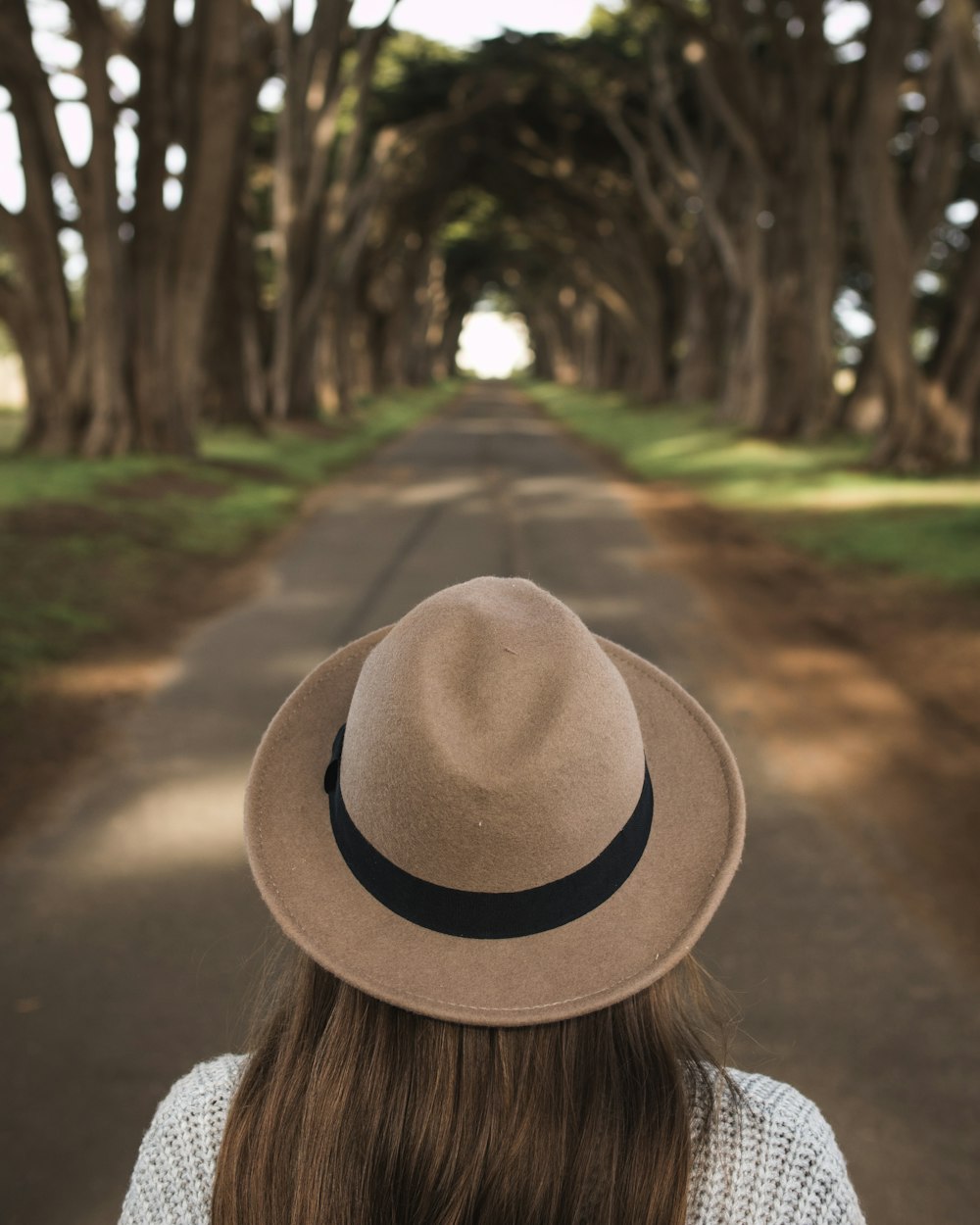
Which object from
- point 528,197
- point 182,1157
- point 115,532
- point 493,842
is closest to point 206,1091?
point 182,1157

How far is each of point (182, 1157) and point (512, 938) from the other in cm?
48

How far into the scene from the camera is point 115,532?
9859 mm

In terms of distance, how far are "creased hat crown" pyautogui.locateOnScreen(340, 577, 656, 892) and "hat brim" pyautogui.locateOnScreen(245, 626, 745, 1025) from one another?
54 mm

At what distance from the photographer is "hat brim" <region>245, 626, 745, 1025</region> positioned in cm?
123

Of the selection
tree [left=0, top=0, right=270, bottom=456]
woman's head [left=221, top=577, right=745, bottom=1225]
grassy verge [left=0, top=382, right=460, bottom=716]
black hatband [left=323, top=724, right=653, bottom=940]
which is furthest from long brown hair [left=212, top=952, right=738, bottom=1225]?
tree [left=0, top=0, right=270, bottom=456]

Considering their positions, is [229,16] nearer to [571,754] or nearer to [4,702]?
[4,702]

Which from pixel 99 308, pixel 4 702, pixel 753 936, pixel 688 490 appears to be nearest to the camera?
pixel 753 936

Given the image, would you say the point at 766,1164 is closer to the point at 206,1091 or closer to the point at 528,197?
the point at 206,1091

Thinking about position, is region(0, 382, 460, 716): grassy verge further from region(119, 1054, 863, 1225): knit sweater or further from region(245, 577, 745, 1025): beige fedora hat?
region(245, 577, 745, 1025): beige fedora hat

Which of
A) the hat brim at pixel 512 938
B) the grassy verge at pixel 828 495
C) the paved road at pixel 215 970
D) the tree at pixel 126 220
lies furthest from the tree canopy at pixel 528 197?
the hat brim at pixel 512 938

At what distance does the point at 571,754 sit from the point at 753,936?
2.77m

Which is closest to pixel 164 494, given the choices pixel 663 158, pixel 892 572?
pixel 892 572

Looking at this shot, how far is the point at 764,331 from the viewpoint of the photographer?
70.9 feet

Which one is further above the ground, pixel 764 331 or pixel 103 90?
pixel 103 90
